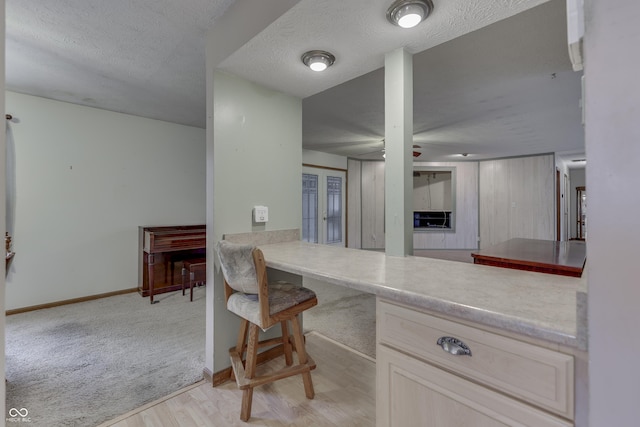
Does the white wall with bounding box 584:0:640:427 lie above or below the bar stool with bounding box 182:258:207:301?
above

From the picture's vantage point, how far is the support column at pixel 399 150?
1570mm

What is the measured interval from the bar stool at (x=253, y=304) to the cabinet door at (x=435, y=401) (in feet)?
2.19

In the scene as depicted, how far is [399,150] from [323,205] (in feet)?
14.7

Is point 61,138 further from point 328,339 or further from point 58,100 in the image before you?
point 328,339

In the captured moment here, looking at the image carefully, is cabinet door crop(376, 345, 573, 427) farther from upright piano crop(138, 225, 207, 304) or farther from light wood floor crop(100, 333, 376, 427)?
upright piano crop(138, 225, 207, 304)

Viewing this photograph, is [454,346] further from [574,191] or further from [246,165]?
[574,191]

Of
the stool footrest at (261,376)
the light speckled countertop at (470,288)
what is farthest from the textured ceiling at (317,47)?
the stool footrest at (261,376)

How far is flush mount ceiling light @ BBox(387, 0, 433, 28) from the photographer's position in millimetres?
1230

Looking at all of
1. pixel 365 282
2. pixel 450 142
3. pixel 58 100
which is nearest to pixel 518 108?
pixel 450 142

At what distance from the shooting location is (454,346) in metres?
0.88

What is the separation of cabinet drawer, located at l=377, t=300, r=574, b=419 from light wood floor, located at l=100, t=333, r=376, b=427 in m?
0.95

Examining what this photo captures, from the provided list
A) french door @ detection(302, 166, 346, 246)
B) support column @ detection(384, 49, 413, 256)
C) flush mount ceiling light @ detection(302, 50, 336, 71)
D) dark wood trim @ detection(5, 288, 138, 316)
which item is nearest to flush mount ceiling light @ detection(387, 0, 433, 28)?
support column @ detection(384, 49, 413, 256)

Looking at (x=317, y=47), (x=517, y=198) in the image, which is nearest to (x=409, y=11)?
(x=317, y=47)

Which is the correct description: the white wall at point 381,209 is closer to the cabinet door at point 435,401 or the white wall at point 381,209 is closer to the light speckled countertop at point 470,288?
the light speckled countertop at point 470,288
